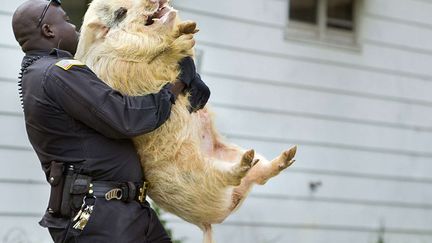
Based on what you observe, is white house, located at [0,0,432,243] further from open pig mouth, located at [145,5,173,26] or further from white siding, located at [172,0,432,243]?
open pig mouth, located at [145,5,173,26]

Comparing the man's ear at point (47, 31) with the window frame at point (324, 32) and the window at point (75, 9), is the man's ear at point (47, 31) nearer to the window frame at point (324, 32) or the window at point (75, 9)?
the window at point (75, 9)

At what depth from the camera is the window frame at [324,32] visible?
10.0m

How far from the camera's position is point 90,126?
3.89 meters

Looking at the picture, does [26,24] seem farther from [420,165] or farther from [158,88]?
[420,165]

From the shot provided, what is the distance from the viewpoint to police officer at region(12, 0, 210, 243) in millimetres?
3830

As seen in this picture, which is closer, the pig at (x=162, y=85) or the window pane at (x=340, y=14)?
the pig at (x=162, y=85)

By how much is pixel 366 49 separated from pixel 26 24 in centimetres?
684

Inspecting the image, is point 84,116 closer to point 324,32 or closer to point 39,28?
point 39,28

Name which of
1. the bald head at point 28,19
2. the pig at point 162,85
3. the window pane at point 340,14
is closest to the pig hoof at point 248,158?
the pig at point 162,85

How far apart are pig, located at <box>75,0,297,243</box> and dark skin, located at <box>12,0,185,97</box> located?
0.12 metres

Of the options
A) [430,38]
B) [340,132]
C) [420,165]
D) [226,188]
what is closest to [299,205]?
[340,132]

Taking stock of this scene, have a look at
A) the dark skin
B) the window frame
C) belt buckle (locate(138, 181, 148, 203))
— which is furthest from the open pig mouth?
the window frame

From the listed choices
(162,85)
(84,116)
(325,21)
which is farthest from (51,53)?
(325,21)

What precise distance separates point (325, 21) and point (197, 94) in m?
6.27
